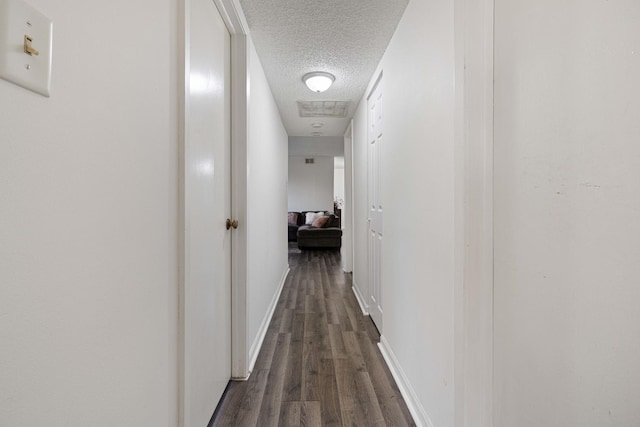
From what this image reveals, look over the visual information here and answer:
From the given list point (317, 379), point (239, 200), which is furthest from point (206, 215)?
point (317, 379)

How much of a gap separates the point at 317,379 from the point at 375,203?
4.94ft

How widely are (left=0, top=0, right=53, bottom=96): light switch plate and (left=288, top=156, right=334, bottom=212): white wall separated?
8137 millimetres

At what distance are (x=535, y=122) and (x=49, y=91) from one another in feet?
3.56

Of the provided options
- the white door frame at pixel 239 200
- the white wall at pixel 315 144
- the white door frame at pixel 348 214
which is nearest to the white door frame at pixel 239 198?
the white door frame at pixel 239 200

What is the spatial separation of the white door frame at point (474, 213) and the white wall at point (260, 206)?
1249mm

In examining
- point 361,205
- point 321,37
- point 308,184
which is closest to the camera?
point 321,37

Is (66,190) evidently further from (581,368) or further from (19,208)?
(581,368)

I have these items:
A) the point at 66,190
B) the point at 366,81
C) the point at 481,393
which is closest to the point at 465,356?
the point at 481,393

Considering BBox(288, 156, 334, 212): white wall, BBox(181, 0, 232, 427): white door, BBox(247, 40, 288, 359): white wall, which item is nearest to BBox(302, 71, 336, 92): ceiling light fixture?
BBox(247, 40, 288, 359): white wall

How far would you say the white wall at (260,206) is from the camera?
6.62 ft

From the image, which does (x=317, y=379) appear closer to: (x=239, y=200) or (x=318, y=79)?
(x=239, y=200)

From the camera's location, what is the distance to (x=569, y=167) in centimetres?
70

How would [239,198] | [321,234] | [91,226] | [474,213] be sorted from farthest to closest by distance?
[321,234], [239,198], [474,213], [91,226]

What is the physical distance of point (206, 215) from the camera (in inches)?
54.4
